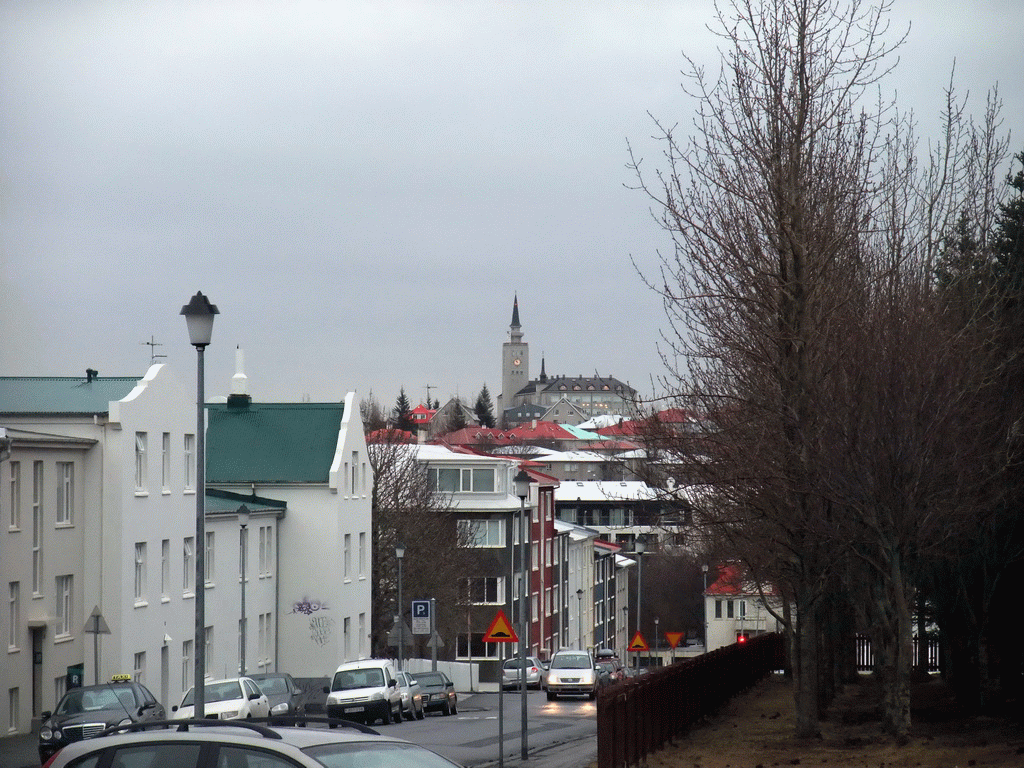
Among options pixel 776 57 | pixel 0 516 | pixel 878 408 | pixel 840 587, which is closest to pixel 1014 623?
pixel 840 587

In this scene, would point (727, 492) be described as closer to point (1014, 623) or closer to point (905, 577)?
point (905, 577)

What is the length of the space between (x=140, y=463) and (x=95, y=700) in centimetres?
1413

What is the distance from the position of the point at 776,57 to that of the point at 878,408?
21.0 ft

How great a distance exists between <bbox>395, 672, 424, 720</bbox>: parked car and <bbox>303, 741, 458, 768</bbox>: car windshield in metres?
28.0

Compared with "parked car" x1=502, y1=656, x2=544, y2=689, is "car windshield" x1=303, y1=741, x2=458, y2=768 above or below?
above

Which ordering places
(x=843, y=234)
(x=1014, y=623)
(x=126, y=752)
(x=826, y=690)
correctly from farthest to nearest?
(x=826, y=690) < (x=1014, y=623) < (x=843, y=234) < (x=126, y=752)

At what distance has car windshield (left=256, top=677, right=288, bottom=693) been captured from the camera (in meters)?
32.6

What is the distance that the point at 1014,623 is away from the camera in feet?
87.3

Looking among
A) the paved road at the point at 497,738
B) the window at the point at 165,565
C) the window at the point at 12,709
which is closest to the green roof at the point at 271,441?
the window at the point at 165,565

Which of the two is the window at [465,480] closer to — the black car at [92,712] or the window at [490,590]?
the window at [490,590]

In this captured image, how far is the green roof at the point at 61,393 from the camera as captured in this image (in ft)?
120

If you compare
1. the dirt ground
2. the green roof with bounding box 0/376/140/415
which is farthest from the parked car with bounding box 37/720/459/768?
the green roof with bounding box 0/376/140/415

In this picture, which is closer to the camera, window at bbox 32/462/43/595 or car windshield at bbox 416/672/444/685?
window at bbox 32/462/43/595

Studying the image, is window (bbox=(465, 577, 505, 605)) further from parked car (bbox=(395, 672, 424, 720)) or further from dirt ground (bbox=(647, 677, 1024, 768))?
dirt ground (bbox=(647, 677, 1024, 768))
